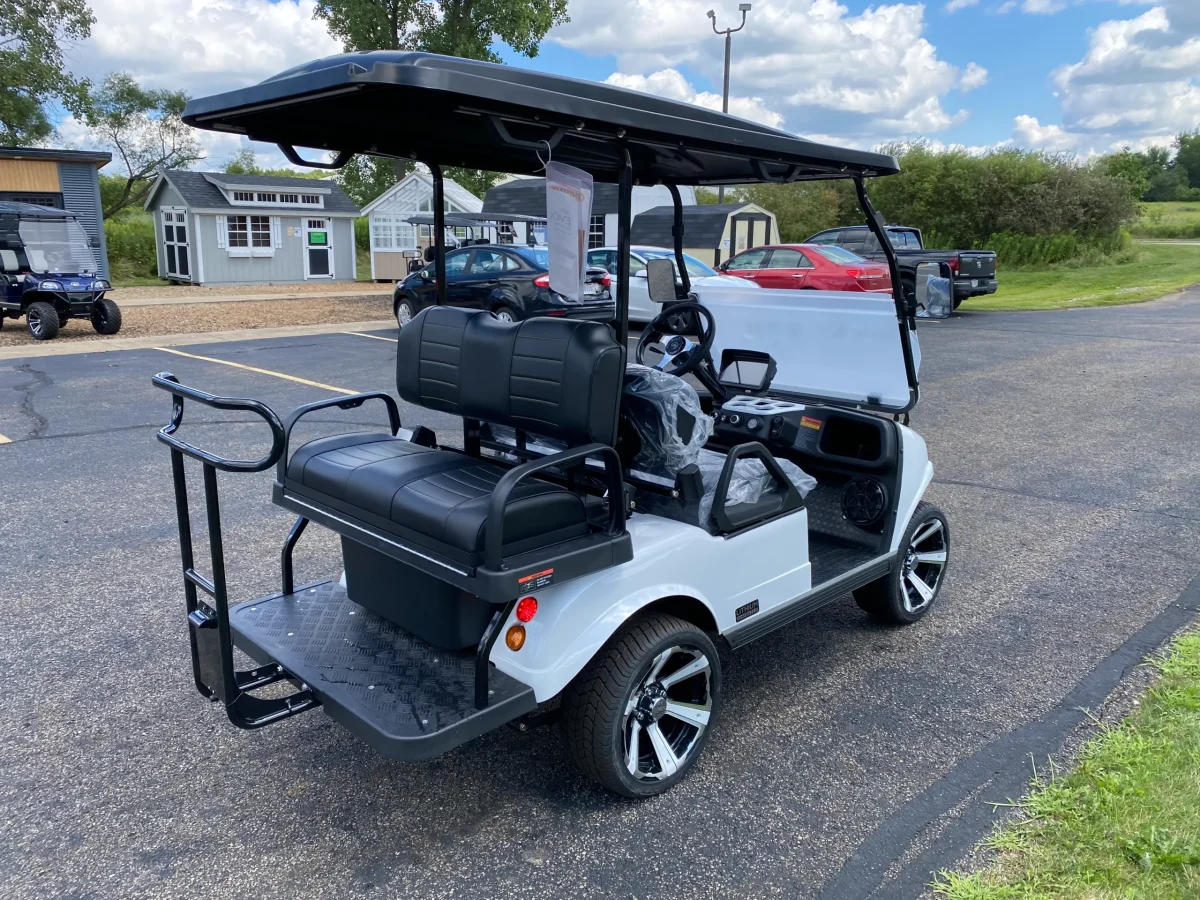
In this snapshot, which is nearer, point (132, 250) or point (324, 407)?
point (324, 407)

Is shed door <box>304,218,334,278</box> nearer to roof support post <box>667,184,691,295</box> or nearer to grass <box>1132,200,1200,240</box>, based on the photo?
roof support post <box>667,184,691,295</box>

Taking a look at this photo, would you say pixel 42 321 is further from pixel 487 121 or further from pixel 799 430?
pixel 487 121

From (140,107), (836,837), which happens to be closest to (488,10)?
(140,107)

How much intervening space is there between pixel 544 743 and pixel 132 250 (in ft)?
94.8

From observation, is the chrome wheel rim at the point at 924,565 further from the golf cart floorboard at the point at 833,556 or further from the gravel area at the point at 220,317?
the gravel area at the point at 220,317

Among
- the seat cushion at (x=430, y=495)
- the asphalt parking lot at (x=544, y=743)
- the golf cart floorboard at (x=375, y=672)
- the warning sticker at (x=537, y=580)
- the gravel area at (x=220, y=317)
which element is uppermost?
the seat cushion at (x=430, y=495)

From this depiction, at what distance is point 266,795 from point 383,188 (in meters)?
35.3

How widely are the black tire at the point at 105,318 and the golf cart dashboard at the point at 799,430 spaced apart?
1302 centimetres

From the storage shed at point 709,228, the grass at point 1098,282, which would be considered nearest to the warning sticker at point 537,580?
the grass at point 1098,282

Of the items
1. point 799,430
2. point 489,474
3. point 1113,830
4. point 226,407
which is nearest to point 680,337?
point 799,430

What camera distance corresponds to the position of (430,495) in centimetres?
258

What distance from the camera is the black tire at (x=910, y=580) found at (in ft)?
12.6

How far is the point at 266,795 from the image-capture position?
275 cm

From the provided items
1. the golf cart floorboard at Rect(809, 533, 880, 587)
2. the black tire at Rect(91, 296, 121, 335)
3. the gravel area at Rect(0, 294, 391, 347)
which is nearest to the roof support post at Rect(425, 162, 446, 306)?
the golf cart floorboard at Rect(809, 533, 880, 587)
